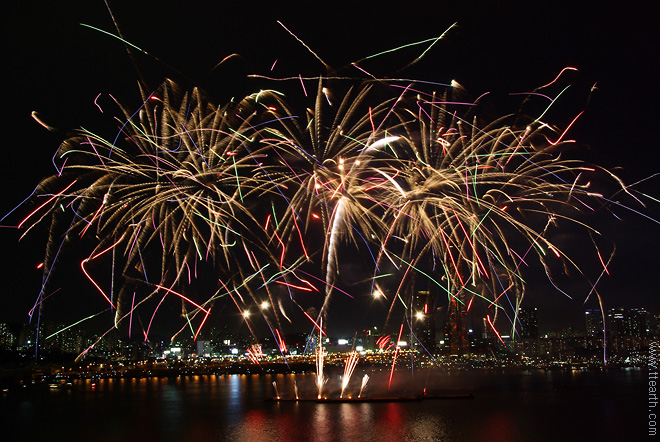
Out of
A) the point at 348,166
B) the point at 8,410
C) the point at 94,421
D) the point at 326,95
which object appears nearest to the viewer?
the point at 326,95

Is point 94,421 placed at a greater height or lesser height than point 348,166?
lesser

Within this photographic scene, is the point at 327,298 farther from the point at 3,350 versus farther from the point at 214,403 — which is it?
the point at 3,350

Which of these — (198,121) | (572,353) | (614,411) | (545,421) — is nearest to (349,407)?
(545,421)

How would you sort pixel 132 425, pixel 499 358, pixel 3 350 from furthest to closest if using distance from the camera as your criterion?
pixel 499 358 < pixel 3 350 < pixel 132 425

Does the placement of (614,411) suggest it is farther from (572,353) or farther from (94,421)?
(572,353)

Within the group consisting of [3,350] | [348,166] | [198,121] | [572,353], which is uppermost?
[198,121]

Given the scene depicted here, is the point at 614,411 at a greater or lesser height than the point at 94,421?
lesser

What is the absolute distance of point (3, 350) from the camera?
202 ft

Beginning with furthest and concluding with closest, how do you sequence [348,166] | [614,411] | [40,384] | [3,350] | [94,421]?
[3,350] < [40,384] < [614,411] < [94,421] < [348,166]

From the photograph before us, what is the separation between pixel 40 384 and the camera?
5325 centimetres

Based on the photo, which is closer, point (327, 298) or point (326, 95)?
point (326, 95)

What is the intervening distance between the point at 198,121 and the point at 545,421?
17.0 m

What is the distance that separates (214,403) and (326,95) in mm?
21529

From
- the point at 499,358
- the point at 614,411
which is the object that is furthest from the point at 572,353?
the point at 614,411
